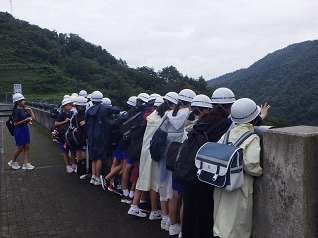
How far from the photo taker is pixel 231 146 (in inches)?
115

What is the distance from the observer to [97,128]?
648 centimetres

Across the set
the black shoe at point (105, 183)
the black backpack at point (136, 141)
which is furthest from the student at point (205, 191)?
the black shoe at point (105, 183)

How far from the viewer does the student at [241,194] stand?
2930 mm

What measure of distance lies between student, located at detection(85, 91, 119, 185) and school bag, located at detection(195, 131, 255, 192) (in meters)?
3.66

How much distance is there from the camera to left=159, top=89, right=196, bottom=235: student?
14.3 feet

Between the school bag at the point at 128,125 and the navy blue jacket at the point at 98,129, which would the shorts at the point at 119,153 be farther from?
the school bag at the point at 128,125

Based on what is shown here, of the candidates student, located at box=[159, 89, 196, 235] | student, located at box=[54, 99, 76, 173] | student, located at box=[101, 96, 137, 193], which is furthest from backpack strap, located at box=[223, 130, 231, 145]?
student, located at box=[54, 99, 76, 173]

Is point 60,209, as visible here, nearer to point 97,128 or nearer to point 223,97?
point 97,128

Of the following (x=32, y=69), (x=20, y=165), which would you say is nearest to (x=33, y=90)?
(x=32, y=69)

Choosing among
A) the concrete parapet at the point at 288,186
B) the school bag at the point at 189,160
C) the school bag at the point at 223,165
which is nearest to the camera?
the concrete parapet at the point at 288,186

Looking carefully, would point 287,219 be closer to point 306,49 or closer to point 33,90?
point 306,49

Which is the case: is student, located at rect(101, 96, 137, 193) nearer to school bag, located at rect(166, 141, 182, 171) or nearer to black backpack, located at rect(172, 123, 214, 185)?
school bag, located at rect(166, 141, 182, 171)

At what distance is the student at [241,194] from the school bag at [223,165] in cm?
8

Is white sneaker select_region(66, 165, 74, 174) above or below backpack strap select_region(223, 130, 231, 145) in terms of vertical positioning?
below
